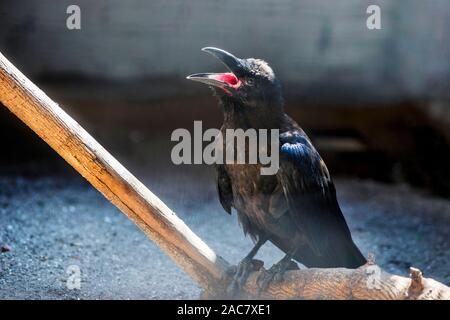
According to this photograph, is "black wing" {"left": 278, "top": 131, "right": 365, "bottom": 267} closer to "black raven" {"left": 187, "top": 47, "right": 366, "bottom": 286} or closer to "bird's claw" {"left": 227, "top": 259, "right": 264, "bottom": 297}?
"black raven" {"left": 187, "top": 47, "right": 366, "bottom": 286}

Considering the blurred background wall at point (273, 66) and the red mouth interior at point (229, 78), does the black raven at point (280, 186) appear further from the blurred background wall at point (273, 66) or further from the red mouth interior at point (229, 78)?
the blurred background wall at point (273, 66)

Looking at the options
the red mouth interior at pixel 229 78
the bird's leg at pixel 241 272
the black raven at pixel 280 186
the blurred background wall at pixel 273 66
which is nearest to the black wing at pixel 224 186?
the black raven at pixel 280 186

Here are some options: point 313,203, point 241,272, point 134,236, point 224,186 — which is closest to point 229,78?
point 224,186

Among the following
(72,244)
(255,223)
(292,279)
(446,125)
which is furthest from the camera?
(446,125)

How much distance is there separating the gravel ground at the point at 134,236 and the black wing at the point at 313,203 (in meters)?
0.27

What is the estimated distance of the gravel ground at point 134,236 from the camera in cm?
230

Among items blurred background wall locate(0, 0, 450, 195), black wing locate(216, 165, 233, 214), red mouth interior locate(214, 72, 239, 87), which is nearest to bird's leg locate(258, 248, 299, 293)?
black wing locate(216, 165, 233, 214)

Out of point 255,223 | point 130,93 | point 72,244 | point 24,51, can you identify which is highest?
point 24,51

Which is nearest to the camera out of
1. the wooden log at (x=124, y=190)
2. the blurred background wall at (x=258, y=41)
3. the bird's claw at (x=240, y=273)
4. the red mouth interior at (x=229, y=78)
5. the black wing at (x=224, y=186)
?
the wooden log at (x=124, y=190)

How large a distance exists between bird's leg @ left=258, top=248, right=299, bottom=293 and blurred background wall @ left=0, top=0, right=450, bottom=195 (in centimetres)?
132

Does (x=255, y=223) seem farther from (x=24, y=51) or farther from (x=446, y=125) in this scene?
(x=446, y=125)

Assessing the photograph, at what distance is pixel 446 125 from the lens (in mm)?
3887

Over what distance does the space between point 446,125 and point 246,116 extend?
2.07m
